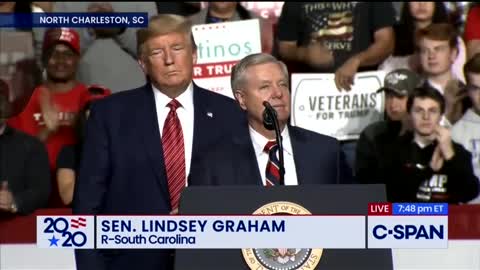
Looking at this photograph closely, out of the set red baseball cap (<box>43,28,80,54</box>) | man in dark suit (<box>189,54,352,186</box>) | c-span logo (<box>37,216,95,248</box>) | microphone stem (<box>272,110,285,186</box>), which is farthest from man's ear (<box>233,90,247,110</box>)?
red baseball cap (<box>43,28,80,54</box>)

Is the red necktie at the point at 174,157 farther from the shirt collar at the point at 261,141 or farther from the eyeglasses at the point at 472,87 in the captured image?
the eyeglasses at the point at 472,87

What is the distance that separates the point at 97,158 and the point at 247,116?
1.64 ft

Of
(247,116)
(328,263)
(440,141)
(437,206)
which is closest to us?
(328,263)

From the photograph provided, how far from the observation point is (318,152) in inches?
148

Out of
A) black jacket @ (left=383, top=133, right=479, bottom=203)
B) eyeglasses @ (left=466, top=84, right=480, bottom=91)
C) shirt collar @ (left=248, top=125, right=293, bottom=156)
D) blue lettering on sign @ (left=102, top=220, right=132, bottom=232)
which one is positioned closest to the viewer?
blue lettering on sign @ (left=102, top=220, right=132, bottom=232)

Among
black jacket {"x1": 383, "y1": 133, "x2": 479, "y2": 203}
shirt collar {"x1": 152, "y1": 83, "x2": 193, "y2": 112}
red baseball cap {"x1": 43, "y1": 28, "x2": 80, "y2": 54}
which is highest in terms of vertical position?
red baseball cap {"x1": 43, "y1": 28, "x2": 80, "y2": 54}

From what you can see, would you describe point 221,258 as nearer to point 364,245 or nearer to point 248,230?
point 248,230

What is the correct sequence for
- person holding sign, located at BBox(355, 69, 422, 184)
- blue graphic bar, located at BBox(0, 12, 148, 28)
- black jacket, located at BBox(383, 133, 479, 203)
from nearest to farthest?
1. blue graphic bar, located at BBox(0, 12, 148, 28)
2. black jacket, located at BBox(383, 133, 479, 203)
3. person holding sign, located at BBox(355, 69, 422, 184)

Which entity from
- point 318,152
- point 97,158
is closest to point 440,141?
point 318,152

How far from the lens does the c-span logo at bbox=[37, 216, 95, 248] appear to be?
3.63 meters

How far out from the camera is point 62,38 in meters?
5.19

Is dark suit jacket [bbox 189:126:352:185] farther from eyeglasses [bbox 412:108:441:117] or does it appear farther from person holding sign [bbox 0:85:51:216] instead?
eyeglasses [bbox 412:108:441:117]

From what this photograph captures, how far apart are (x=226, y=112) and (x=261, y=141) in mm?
315

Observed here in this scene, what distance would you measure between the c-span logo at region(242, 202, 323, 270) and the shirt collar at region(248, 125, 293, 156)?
478 mm
